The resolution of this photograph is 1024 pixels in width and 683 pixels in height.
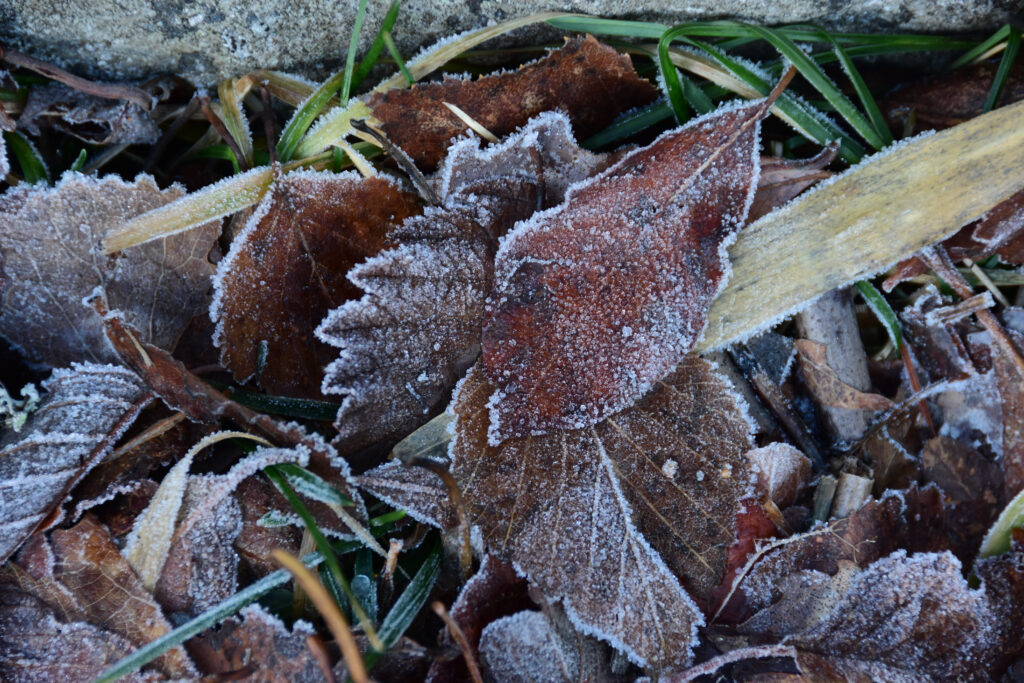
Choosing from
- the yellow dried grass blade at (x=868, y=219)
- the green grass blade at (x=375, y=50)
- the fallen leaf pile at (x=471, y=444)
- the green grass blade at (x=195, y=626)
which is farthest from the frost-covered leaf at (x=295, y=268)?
the yellow dried grass blade at (x=868, y=219)

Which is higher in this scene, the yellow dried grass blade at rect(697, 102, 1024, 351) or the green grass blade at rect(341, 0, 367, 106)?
the green grass blade at rect(341, 0, 367, 106)

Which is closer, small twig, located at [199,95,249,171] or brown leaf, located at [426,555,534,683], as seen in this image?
brown leaf, located at [426,555,534,683]

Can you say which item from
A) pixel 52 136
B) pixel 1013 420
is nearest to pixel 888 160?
pixel 1013 420

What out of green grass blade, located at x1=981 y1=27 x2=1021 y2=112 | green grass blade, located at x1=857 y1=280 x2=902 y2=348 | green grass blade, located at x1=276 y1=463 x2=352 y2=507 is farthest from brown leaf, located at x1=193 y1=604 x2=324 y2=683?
green grass blade, located at x1=981 y1=27 x2=1021 y2=112

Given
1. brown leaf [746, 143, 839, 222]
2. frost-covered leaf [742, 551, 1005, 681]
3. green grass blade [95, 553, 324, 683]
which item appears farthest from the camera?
brown leaf [746, 143, 839, 222]

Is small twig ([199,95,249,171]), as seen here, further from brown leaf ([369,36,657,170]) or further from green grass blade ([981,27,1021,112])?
green grass blade ([981,27,1021,112])

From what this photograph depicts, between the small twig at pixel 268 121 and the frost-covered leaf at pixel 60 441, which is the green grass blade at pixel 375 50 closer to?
the small twig at pixel 268 121

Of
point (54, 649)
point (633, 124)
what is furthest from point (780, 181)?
point (54, 649)

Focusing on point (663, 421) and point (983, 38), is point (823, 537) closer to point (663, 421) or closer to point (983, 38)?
point (663, 421)
